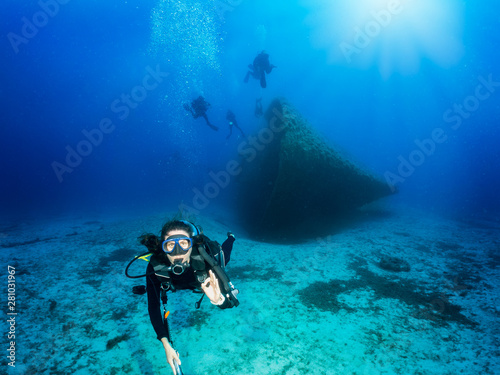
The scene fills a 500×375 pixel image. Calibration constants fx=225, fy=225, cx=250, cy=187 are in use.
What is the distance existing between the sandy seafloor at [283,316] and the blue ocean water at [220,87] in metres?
10.1

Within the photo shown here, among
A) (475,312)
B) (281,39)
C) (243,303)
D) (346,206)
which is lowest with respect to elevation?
(243,303)

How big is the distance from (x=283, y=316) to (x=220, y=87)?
11025 cm

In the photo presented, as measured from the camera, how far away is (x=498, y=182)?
2239 centimetres

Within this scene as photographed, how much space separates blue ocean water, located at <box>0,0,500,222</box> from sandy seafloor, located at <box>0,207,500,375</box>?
33.2 feet

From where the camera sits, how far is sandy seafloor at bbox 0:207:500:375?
213cm

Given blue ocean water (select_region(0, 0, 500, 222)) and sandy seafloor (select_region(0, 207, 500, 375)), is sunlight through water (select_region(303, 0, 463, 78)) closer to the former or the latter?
blue ocean water (select_region(0, 0, 500, 222))

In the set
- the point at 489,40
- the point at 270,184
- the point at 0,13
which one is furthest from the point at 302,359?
the point at 0,13

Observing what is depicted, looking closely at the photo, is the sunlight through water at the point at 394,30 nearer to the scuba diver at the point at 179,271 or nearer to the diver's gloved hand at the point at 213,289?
the scuba diver at the point at 179,271

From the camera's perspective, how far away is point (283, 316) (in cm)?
280

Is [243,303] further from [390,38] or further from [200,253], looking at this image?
[390,38]

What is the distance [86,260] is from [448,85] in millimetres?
78691

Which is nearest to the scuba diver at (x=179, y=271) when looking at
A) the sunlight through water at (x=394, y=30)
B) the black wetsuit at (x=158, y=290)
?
the black wetsuit at (x=158, y=290)

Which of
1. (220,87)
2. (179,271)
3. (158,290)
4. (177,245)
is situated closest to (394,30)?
(220,87)

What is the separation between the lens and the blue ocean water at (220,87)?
1506 inches
